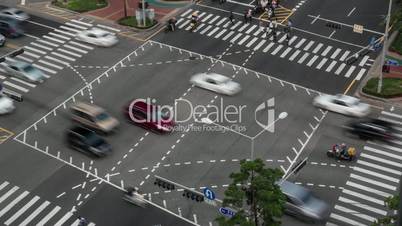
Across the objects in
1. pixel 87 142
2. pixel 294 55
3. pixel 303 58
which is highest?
pixel 294 55

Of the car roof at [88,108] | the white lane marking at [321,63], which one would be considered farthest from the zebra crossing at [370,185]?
the car roof at [88,108]

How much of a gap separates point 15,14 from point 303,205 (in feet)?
160

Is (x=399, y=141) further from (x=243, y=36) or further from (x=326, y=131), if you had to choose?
(x=243, y=36)

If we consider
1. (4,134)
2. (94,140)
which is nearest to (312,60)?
(94,140)

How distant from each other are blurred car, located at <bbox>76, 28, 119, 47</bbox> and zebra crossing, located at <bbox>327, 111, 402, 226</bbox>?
33.8 m

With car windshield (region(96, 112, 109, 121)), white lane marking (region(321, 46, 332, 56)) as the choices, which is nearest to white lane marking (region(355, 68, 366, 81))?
white lane marking (region(321, 46, 332, 56))

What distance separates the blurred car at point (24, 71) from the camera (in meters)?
64.4

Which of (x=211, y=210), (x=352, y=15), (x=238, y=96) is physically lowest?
(x=211, y=210)

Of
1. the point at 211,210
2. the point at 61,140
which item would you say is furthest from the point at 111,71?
the point at 211,210

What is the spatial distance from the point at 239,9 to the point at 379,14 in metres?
18.8

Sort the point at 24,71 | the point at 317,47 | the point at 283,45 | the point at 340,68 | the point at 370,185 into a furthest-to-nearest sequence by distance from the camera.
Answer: the point at 283,45 < the point at 317,47 < the point at 340,68 < the point at 24,71 < the point at 370,185

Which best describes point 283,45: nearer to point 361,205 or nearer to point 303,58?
point 303,58

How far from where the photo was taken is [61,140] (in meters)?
55.7

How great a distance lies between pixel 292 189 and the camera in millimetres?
46812
